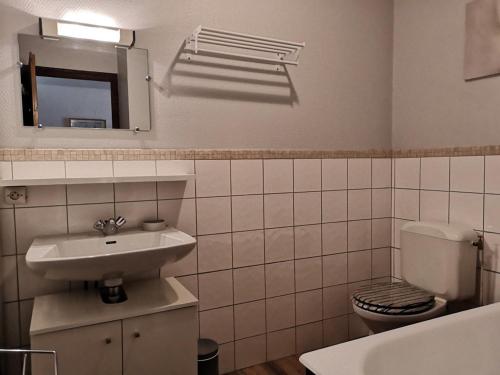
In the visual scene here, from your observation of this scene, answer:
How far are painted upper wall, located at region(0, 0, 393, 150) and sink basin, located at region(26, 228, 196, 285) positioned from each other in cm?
44

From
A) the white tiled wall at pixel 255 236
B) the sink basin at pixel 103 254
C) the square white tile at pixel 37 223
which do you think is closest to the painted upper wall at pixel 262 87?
the white tiled wall at pixel 255 236

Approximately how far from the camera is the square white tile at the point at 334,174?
2.36 m

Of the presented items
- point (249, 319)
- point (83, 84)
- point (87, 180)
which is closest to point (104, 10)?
point (83, 84)

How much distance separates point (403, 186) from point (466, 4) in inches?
42.2

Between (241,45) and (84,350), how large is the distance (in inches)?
61.0

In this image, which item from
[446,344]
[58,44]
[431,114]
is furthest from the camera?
[431,114]

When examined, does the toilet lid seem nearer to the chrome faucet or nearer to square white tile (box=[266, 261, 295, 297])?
square white tile (box=[266, 261, 295, 297])

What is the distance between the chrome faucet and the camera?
173 cm

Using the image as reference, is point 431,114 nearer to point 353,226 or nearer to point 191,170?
point 353,226

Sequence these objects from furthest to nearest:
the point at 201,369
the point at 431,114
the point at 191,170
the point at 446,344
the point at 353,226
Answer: the point at 353,226, the point at 431,114, the point at 191,170, the point at 201,369, the point at 446,344

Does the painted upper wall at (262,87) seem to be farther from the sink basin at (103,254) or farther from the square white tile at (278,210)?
the sink basin at (103,254)

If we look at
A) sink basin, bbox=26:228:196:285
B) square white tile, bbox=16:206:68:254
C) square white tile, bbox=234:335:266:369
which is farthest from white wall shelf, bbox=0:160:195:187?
square white tile, bbox=234:335:266:369

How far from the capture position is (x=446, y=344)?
1498mm

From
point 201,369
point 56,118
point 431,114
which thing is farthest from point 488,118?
point 56,118
